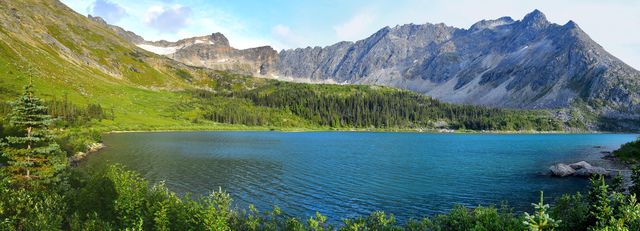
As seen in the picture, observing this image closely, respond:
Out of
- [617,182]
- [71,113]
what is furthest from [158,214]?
[71,113]

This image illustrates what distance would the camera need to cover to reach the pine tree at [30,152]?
20.9 m

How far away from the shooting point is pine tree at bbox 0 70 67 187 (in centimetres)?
2094

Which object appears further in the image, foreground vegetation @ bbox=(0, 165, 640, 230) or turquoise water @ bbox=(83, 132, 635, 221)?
turquoise water @ bbox=(83, 132, 635, 221)

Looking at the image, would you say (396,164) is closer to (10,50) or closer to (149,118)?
(149,118)

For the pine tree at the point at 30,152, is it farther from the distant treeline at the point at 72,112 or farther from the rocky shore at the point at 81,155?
the distant treeline at the point at 72,112

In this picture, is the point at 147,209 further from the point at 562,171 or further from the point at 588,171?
the point at 588,171

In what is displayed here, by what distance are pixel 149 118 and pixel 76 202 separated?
175m

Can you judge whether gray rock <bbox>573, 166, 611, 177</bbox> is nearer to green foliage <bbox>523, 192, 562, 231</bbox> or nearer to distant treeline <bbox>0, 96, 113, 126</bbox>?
green foliage <bbox>523, 192, 562, 231</bbox>

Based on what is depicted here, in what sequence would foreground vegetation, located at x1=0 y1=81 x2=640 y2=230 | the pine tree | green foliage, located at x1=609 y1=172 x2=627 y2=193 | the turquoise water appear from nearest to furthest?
foreground vegetation, located at x1=0 y1=81 x2=640 y2=230 → green foliage, located at x1=609 y1=172 x2=627 y2=193 → the pine tree → the turquoise water

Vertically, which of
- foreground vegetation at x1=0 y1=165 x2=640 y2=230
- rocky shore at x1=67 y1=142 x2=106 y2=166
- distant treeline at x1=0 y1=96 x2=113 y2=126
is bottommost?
rocky shore at x1=67 y1=142 x2=106 y2=166

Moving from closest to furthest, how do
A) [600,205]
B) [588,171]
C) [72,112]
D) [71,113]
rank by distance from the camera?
[600,205], [588,171], [71,113], [72,112]

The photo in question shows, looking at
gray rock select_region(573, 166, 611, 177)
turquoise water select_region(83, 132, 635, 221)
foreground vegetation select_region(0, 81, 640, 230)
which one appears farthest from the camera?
gray rock select_region(573, 166, 611, 177)

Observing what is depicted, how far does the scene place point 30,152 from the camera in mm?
21594

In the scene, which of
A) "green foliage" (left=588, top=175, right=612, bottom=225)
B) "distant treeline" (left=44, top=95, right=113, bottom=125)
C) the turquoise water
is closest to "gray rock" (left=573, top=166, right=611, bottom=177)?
the turquoise water
